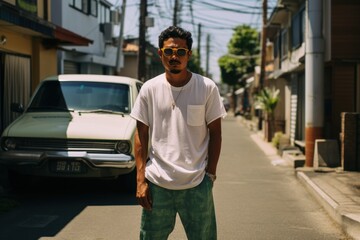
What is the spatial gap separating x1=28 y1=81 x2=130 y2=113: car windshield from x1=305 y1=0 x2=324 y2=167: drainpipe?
464 centimetres

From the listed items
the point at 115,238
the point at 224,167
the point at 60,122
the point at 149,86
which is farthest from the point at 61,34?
the point at 149,86

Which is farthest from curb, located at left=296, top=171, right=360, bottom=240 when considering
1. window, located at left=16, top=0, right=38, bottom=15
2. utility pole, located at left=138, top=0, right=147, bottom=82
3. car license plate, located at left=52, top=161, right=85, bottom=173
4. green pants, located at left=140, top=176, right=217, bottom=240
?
utility pole, located at left=138, top=0, right=147, bottom=82

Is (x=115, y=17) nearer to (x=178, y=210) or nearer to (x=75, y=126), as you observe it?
(x=75, y=126)

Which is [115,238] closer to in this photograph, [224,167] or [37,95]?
[37,95]

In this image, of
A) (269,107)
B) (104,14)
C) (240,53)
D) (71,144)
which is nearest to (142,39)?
(269,107)

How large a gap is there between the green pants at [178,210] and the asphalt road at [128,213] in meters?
2.60

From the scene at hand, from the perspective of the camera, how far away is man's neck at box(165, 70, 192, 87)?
3.64 m

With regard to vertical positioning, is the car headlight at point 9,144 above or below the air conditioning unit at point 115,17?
below

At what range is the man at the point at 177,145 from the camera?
3596 millimetres

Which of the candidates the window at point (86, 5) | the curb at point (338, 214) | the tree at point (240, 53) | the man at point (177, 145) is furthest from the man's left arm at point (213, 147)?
the tree at point (240, 53)

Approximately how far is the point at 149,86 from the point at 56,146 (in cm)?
476

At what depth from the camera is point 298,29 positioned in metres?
18.3

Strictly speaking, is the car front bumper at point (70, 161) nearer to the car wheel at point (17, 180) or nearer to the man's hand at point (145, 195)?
the car wheel at point (17, 180)

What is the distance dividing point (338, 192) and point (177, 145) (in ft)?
18.7
